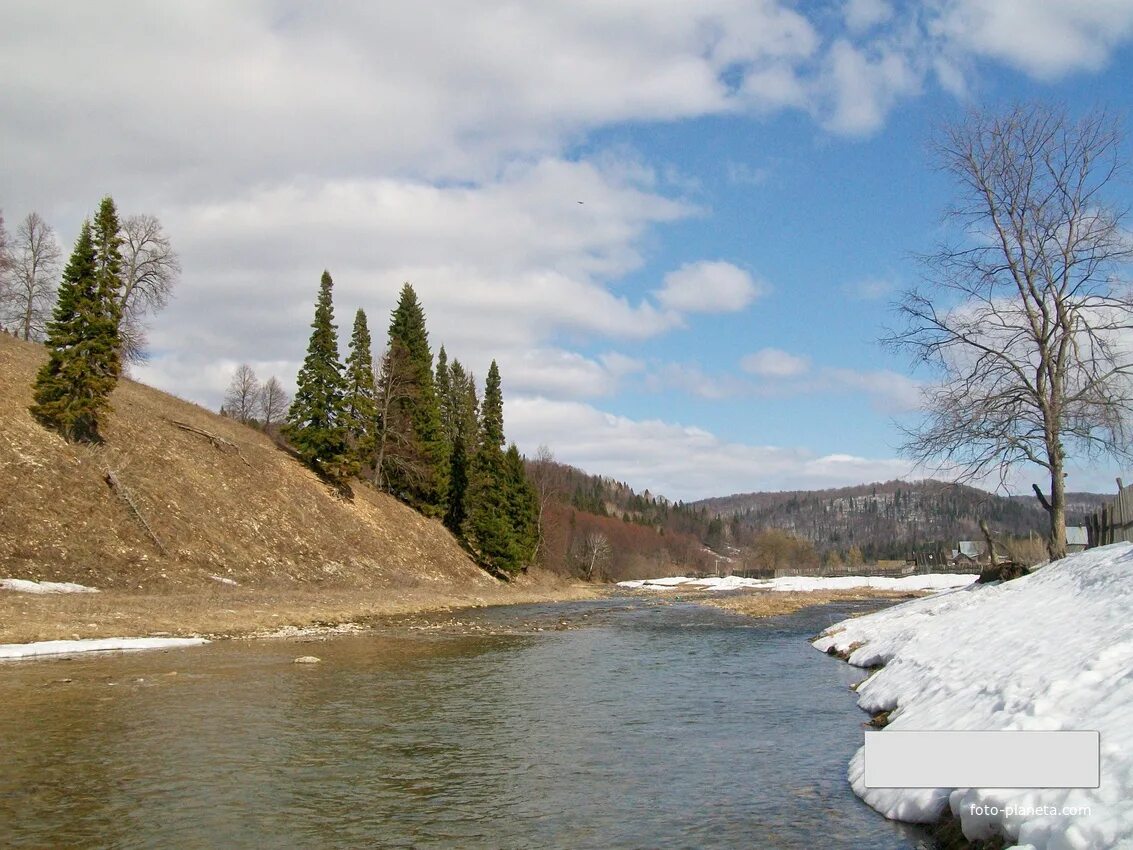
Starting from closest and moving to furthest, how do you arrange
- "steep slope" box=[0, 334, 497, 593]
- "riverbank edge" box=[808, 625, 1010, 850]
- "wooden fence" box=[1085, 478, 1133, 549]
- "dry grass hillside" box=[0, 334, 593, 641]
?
"riverbank edge" box=[808, 625, 1010, 850] < "wooden fence" box=[1085, 478, 1133, 549] < "dry grass hillside" box=[0, 334, 593, 641] < "steep slope" box=[0, 334, 497, 593]

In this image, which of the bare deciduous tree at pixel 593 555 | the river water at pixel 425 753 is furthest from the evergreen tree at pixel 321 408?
the bare deciduous tree at pixel 593 555

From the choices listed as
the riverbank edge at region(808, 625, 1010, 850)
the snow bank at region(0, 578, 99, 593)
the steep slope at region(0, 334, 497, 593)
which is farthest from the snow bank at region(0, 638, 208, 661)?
the riverbank edge at region(808, 625, 1010, 850)

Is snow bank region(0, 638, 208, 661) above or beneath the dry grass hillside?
beneath

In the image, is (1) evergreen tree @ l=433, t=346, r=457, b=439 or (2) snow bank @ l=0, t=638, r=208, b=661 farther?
(1) evergreen tree @ l=433, t=346, r=457, b=439

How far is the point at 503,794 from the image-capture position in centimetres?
985

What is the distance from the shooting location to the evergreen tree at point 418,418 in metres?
66.2

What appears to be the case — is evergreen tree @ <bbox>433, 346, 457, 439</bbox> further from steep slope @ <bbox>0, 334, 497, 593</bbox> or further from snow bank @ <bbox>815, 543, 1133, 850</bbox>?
snow bank @ <bbox>815, 543, 1133, 850</bbox>

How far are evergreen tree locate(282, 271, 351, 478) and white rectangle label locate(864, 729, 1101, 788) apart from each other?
169ft

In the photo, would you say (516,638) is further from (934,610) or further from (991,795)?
(991,795)

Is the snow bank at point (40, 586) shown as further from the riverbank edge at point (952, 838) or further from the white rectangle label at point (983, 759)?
the riverbank edge at point (952, 838)

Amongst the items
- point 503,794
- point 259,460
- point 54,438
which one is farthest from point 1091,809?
point 259,460

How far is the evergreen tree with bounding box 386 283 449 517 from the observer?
66188mm

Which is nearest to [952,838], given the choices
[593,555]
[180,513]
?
[180,513]

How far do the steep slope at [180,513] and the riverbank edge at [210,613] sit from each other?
2761 millimetres
